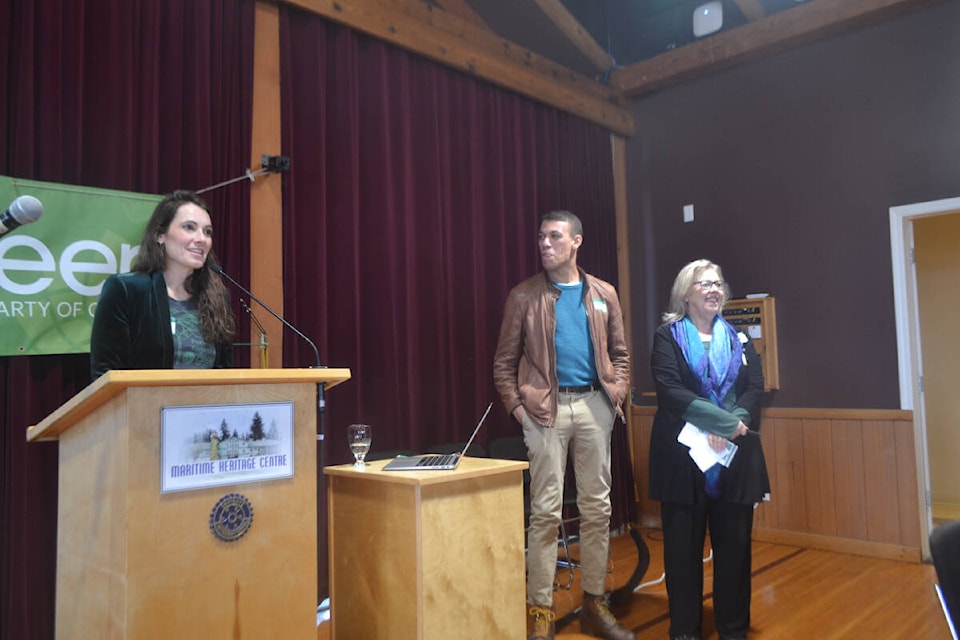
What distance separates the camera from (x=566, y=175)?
15.2 ft

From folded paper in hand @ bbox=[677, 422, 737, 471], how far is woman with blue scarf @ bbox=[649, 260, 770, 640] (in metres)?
0.02

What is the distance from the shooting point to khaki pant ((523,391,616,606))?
111 inches

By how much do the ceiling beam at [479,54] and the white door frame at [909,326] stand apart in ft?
6.34

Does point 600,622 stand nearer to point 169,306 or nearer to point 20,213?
point 169,306

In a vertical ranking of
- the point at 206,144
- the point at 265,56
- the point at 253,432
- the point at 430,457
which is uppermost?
the point at 265,56

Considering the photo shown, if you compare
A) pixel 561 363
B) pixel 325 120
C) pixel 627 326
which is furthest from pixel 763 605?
pixel 325 120

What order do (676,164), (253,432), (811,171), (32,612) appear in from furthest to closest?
1. (676,164)
2. (811,171)
3. (32,612)
4. (253,432)

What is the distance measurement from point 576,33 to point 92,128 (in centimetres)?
331

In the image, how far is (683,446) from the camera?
268cm

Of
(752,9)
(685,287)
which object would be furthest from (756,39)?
(685,287)

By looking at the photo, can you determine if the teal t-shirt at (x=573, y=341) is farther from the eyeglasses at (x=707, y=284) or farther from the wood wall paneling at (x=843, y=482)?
the wood wall paneling at (x=843, y=482)

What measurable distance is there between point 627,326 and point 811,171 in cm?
154

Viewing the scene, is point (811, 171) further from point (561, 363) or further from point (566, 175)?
point (561, 363)

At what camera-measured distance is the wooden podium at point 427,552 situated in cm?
207
